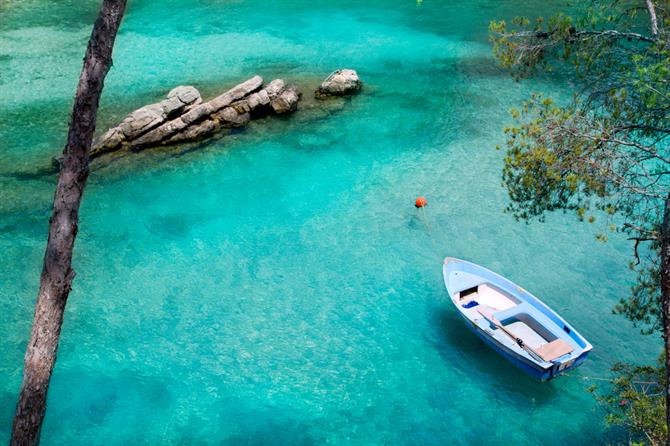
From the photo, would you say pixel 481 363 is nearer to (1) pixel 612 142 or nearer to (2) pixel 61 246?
(1) pixel 612 142

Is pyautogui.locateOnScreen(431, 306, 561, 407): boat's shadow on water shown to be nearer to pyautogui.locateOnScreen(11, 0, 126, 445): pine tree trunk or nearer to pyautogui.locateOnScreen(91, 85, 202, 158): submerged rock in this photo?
pyautogui.locateOnScreen(11, 0, 126, 445): pine tree trunk

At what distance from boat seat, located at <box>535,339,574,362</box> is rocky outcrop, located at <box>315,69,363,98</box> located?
13.6 metres

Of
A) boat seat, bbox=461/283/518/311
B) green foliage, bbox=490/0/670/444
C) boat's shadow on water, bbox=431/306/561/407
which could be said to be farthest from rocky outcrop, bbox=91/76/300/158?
green foliage, bbox=490/0/670/444

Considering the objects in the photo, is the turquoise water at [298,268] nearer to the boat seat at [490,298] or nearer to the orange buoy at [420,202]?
the orange buoy at [420,202]

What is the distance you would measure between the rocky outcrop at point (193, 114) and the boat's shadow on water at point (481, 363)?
1064 centimetres

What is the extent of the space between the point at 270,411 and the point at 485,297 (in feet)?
18.5

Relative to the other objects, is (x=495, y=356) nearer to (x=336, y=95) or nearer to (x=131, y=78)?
(x=336, y=95)

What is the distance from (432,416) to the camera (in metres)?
13.6

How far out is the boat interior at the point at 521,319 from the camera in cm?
1405

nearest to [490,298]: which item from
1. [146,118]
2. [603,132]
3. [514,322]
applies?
[514,322]

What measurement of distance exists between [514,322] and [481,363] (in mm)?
1299

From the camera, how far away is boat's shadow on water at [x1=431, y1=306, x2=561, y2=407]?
1409 cm

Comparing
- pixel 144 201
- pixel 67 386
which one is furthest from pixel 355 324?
pixel 144 201

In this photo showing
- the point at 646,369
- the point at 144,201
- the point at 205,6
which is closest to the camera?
the point at 646,369
